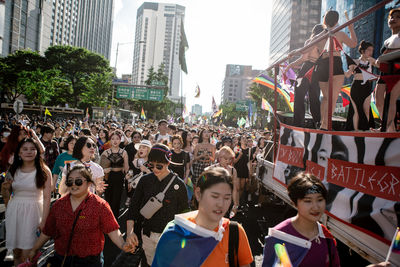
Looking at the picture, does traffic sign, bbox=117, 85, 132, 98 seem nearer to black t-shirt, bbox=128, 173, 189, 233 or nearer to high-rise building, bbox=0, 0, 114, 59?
high-rise building, bbox=0, 0, 114, 59

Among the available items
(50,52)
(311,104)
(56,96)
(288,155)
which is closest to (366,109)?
(311,104)

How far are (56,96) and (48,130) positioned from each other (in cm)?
5213

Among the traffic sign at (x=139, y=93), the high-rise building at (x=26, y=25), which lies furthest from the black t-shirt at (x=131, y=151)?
the high-rise building at (x=26, y=25)

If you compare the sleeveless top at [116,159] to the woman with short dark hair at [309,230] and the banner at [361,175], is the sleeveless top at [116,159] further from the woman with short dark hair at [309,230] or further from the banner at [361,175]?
the woman with short dark hair at [309,230]

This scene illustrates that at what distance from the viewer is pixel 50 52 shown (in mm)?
A: 54562

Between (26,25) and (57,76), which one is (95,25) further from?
(57,76)

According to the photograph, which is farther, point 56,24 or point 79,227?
point 56,24

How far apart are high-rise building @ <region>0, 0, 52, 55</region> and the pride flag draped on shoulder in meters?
75.1

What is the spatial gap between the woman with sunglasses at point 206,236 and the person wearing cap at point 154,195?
1206 mm

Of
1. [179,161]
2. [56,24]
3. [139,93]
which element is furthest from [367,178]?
[56,24]

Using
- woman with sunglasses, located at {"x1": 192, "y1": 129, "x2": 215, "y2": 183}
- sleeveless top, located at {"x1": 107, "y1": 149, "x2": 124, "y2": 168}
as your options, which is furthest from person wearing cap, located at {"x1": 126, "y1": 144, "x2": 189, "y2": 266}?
woman with sunglasses, located at {"x1": 192, "y1": 129, "x2": 215, "y2": 183}

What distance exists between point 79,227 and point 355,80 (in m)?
5.10

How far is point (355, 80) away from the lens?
516 cm

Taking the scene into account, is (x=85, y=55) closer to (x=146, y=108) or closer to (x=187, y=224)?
(x=146, y=108)
